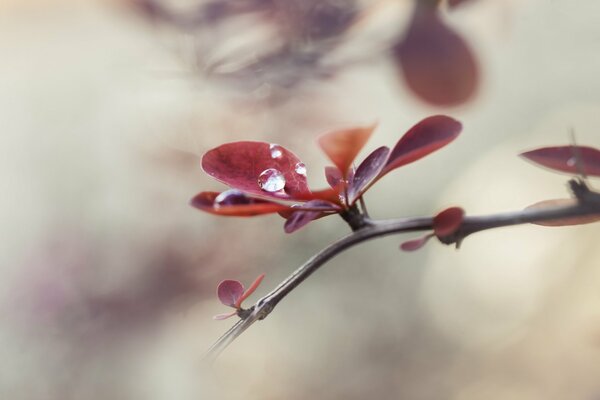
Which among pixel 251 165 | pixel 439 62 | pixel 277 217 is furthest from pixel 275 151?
pixel 277 217

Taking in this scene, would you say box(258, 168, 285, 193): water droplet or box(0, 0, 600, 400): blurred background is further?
box(0, 0, 600, 400): blurred background

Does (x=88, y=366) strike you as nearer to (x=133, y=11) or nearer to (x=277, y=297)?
(x=133, y=11)

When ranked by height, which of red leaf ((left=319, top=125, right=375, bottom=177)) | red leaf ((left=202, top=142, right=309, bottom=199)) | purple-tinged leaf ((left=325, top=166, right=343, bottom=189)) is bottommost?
purple-tinged leaf ((left=325, top=166, right=343, bottom=189))

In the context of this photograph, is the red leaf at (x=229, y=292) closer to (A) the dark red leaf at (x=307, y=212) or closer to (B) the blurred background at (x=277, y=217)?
(A) the dark red leaf at (x=307, y=212)

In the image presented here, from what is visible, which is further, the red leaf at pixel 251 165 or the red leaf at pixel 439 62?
the red leaf at pixel 439 62

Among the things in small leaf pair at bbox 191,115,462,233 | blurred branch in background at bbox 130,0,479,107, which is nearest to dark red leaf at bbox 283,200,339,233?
small leaf pair at bbox 191,115,462,233

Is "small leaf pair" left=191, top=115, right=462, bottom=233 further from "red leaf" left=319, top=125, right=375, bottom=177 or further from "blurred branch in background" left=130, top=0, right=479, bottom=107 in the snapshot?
"blurred branch in background" left=130, top=0, right=479, bottom=107

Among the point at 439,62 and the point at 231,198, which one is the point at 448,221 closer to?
the point at 231,198

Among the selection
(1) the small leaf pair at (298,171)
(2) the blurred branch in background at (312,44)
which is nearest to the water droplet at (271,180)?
(1) the small leaf pair at (298,171)
